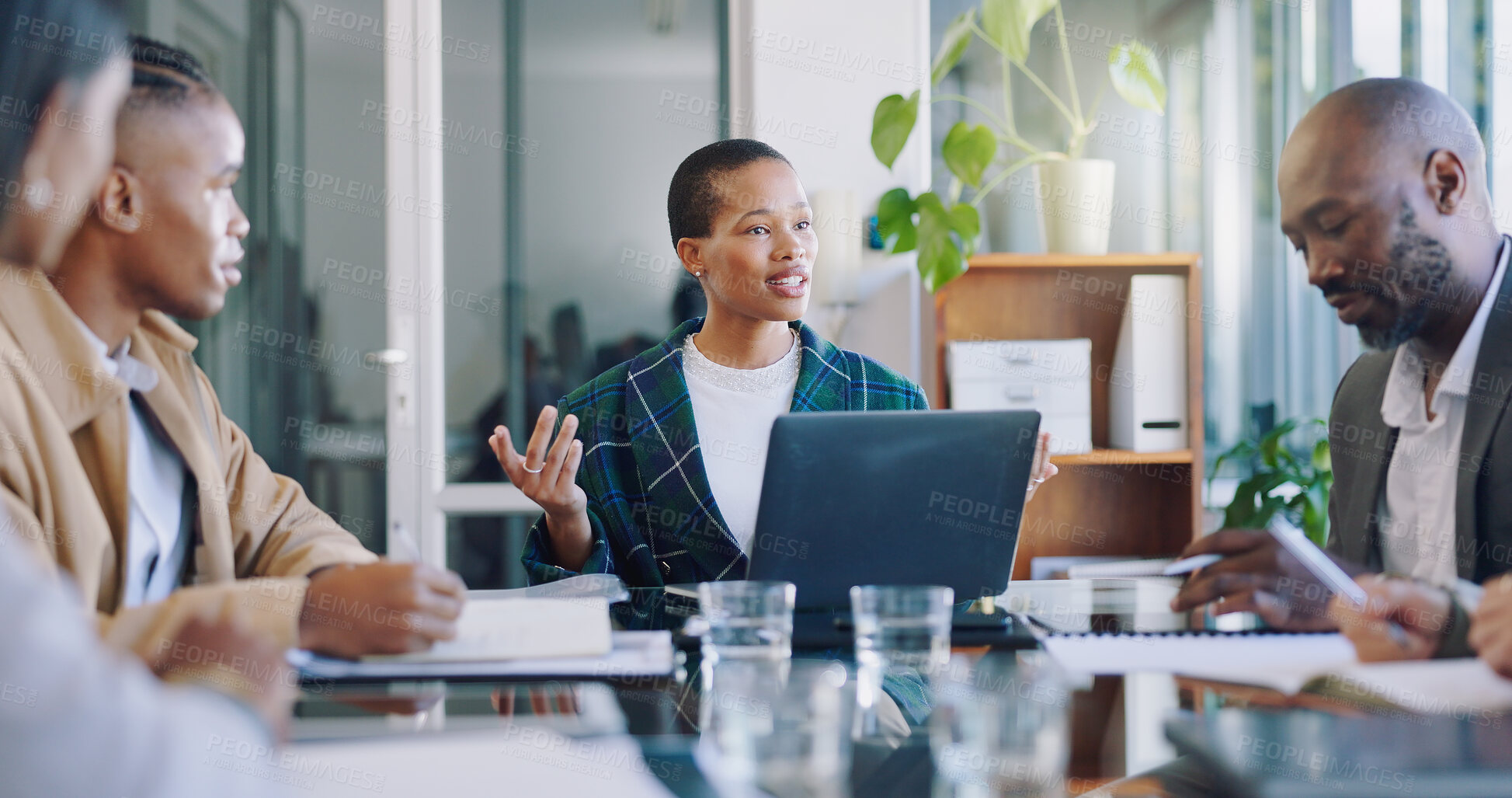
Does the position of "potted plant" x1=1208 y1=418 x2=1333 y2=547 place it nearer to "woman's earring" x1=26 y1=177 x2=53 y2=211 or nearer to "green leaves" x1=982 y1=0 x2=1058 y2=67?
"green leaves" x1=982 y1=0 x2=1058 y2=67

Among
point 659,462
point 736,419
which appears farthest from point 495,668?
point 736,419

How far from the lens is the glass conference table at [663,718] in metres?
0.74

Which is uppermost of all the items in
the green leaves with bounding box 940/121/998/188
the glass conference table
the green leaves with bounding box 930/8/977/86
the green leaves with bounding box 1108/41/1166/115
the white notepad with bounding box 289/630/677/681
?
the green leaves with bounding box 930/8/977/86

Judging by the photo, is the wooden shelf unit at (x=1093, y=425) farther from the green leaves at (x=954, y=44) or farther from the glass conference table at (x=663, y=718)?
the glass conference table at (x=663, y=718)

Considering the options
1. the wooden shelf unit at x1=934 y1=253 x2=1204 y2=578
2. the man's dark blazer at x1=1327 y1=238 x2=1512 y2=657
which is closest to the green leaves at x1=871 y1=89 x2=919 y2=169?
the wooden shelf unit at x1=934 y1=253 x2=1204 y2=578

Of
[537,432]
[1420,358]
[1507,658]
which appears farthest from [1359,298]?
[537,432]

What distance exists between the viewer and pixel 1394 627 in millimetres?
1061

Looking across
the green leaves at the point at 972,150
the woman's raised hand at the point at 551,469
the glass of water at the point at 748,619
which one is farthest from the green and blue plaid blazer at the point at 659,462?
the green leaves at the point at 972,150

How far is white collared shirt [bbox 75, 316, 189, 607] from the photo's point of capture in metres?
1.18

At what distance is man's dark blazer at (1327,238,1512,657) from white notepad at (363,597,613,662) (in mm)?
1047

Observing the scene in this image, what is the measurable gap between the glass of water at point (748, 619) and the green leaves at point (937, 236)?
192cm

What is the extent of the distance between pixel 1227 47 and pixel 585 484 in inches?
103

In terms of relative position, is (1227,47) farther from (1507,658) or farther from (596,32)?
(1507,658)

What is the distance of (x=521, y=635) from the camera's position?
104 cm
